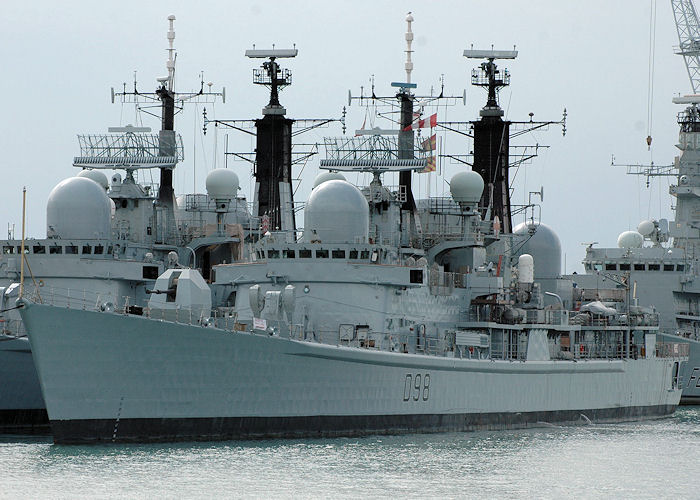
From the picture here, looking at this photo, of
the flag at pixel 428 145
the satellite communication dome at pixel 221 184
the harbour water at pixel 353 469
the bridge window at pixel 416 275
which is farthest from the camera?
the satellite communication dome at pixel 221 184

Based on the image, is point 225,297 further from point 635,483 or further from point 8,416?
point 635,483

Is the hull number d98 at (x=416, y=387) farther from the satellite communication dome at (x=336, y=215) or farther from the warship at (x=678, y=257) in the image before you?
the warship at (x=678, y=257)

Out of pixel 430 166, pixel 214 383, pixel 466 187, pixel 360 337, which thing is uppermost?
pixel 430 166

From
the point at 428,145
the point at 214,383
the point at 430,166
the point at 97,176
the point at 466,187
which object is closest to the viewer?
the point at 214,383

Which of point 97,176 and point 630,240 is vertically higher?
A: point 97,176

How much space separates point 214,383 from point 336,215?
7211 millimetres

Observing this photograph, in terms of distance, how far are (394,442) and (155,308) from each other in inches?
281

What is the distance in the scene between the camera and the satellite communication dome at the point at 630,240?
67.1 metres

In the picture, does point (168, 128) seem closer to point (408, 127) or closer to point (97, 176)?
point (97, 176)

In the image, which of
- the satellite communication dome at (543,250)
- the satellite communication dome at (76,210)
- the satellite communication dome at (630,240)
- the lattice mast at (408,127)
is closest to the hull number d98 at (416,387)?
the lattice mast at (408,127)

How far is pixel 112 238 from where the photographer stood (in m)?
44.2

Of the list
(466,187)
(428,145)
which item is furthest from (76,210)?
(466,187)

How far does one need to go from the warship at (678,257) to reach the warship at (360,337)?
9306 mm

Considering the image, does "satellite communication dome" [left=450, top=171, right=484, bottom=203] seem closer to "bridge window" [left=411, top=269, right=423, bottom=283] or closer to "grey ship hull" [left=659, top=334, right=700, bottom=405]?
"bridge window" [left=411, top=269, right=423, bottom=283]
